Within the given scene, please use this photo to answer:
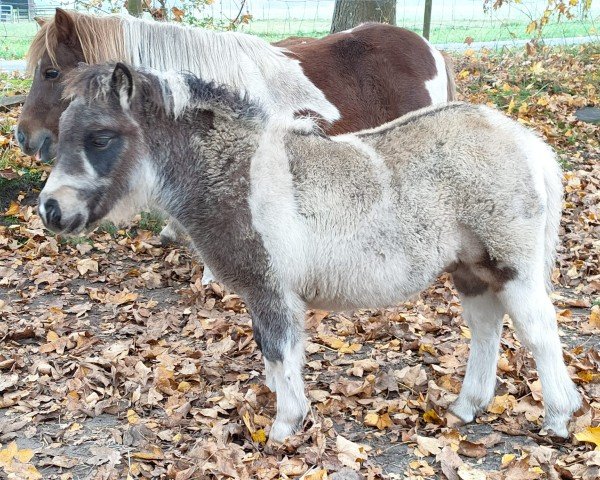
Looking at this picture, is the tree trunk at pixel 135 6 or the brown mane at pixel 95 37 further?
the tree trunk at pixel 135 6

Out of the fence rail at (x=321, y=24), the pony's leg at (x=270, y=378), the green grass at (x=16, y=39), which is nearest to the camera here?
the pony's leg at (x=270, y=378)

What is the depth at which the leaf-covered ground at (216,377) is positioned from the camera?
3459mm

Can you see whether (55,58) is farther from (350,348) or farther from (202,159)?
(350,348)

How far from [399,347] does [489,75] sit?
282 inches

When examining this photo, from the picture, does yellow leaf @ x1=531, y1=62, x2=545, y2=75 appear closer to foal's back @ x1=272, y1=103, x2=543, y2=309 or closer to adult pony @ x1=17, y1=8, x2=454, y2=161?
adult pony @ x1=17, y1=8, x2=454, y2=161

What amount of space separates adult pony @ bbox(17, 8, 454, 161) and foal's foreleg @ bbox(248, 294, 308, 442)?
1.58 m

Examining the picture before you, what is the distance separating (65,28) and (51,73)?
35cm

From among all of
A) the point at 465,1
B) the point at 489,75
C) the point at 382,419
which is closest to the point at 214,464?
the point at 382,419

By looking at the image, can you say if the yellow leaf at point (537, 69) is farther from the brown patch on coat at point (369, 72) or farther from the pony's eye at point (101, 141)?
the pony's eye at point (101, 141)

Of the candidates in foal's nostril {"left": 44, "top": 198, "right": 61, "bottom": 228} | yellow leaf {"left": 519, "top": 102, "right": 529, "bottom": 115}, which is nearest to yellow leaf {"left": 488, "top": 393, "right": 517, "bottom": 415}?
foal's nostril {"left": 44, "top": 198, "right": 61, "bottom": 228}

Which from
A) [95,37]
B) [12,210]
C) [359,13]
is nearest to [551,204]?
[95,37]

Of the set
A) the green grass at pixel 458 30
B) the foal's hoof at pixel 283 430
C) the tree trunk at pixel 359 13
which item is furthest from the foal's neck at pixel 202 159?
the green grass at pixel 458 30

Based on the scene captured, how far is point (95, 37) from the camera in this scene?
16.4 ft

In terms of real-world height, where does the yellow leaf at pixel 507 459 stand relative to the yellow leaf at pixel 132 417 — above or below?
above
